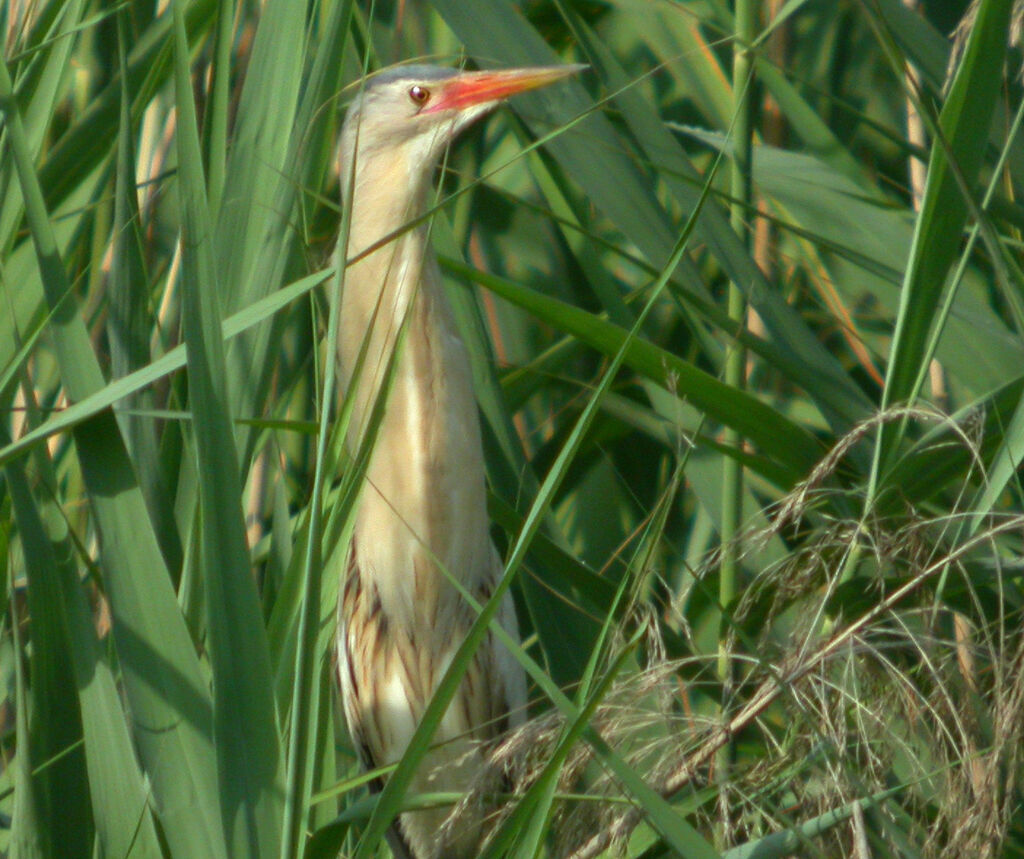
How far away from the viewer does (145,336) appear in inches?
39.7

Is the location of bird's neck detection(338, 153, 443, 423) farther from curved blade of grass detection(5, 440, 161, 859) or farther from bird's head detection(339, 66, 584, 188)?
curved blade of grass detection(5, 440, 161, 859)

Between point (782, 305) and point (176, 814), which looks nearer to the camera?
point (176, 814)

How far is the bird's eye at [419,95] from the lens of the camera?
1460 mm

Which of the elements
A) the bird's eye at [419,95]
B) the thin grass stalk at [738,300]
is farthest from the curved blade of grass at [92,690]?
the bird's eye at [419,95]

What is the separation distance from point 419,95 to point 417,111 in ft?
0.06

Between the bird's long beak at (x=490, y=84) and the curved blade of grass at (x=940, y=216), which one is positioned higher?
the bird's long beak at (x=490, y=84)

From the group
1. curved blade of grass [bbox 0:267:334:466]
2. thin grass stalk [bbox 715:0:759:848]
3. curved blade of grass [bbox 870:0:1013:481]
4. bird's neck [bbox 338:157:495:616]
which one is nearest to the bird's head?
bird's neck [bbox 338:157:495:616]

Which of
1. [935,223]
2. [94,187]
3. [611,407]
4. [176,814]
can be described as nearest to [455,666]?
[176,814]

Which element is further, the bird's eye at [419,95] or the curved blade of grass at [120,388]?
the bird's eye at [419,95]

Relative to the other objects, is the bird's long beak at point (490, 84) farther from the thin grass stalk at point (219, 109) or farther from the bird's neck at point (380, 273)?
the thin grass stalk at point (219, 109)

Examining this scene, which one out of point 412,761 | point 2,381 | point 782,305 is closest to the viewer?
point 412,761

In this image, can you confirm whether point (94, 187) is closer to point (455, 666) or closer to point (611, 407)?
point (611, 407)

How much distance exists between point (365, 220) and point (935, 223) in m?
0.65

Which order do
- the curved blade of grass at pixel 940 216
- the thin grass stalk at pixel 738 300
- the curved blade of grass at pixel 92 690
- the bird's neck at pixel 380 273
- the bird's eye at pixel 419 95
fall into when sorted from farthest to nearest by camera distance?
the bird's eye at pixel 419 95 → the bird's neck at pixel 380 273 → the thin grass stalk at pixel 738 300 → the curved blade of grass at pixel 940 216 → the curved blade of grass at pixel 92 690
